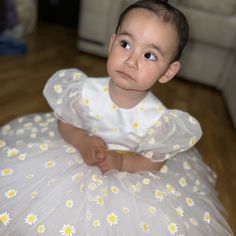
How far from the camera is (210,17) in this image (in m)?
2.01

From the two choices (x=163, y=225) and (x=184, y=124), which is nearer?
(x=163, y=225)

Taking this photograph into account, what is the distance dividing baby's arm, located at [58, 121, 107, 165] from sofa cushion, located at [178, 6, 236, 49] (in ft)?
4.89

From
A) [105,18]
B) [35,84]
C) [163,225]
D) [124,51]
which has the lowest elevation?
[35,84]

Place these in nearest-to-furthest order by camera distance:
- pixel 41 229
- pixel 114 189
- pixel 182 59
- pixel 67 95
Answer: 1. pixel 41 229
2. pixel 114 189
3. pixel 67 95
4. pixel 182 59

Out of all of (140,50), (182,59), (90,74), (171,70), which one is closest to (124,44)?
(140,50)

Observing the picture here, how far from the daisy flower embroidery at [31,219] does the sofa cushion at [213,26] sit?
176cm

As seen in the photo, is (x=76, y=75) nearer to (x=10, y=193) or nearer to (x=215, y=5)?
(x=10, y=193)

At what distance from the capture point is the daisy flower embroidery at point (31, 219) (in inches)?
23.7

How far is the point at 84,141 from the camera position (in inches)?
30.5

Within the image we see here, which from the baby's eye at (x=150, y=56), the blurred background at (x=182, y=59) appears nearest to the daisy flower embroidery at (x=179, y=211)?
the baby's eye at (x=150, y=56)

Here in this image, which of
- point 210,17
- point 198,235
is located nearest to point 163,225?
point 198,235

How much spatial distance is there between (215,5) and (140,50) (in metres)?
1.67

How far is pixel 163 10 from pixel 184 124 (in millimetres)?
285

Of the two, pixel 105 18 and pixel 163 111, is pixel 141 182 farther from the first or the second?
pixel 105 18
